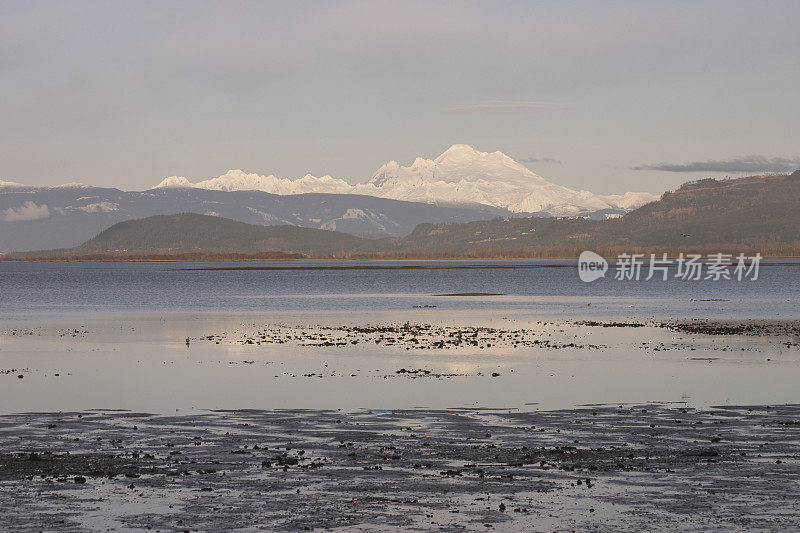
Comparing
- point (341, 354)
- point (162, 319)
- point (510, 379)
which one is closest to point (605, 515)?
point (510, 379)

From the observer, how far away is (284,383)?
42.6 metres

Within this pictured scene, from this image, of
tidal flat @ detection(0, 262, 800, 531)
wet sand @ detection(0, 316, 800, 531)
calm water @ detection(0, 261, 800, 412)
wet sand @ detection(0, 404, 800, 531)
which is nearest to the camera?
wet sand @ detection(0, 404, 800, 531)

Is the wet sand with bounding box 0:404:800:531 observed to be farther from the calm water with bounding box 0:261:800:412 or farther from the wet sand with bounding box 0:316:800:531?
the calm water with bounding box 0:261:800:412

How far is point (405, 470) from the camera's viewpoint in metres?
24.6

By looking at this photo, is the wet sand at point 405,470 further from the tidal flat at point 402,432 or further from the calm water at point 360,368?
the calm water at point 360,368

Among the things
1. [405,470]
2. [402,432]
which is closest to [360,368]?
[402,432]

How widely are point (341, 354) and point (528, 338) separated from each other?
15196mm

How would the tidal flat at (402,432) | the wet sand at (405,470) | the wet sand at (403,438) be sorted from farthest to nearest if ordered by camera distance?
the tidal flat at (402,432)
the wet sand at (403,438)
the wet sand at (405,470)

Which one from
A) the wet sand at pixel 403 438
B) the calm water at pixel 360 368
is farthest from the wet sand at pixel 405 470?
the calm water at pixel 360 368

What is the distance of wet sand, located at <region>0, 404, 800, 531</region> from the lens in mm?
20156

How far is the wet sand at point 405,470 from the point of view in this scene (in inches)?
794

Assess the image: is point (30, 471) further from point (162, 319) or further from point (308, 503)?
point (162, 319)

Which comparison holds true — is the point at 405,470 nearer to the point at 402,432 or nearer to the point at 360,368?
the point at 402,432

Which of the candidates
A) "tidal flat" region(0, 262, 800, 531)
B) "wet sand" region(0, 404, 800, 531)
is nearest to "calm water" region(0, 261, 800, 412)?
"tidal flat" region(0, 262, 800, 531)
